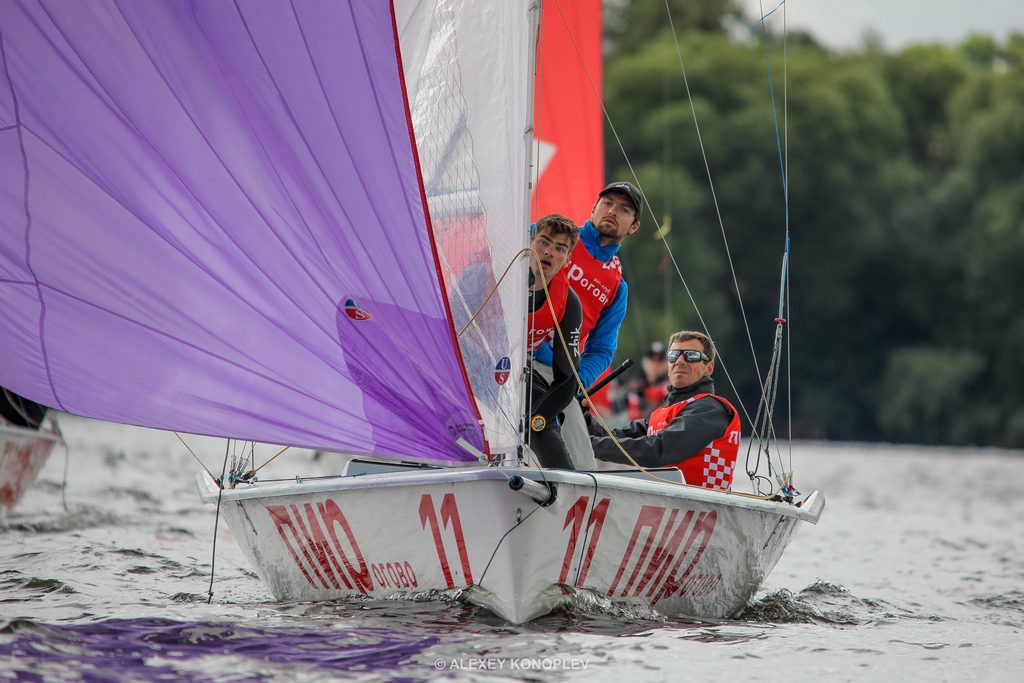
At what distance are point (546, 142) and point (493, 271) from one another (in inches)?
237

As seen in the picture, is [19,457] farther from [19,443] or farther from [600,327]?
[600,327]

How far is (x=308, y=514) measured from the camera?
14.4 feet

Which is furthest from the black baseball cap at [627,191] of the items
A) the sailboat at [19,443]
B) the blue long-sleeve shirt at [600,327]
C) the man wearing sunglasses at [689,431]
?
the sailboat at [19,443]

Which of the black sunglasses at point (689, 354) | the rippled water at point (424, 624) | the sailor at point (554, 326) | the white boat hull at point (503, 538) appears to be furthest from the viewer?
the black sunglasses at point (689, 354)

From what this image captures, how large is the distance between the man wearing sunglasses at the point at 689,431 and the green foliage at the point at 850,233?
2014cm

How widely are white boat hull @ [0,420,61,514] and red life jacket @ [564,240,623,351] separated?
392cm

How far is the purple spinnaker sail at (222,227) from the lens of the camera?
408cm

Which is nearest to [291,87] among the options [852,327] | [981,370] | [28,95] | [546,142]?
[28,95]

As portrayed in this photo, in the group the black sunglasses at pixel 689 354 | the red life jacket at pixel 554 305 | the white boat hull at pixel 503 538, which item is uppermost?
the red life jacket at pixel 554 305

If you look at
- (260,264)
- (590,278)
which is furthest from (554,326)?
(260,264)

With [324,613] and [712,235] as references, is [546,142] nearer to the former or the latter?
[324,613]

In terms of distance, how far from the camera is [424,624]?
13.7 ft

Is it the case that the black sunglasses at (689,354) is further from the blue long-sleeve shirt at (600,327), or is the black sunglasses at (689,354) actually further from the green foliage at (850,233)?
the green foliage at (850,233)

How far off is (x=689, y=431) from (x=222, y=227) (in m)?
1.95
